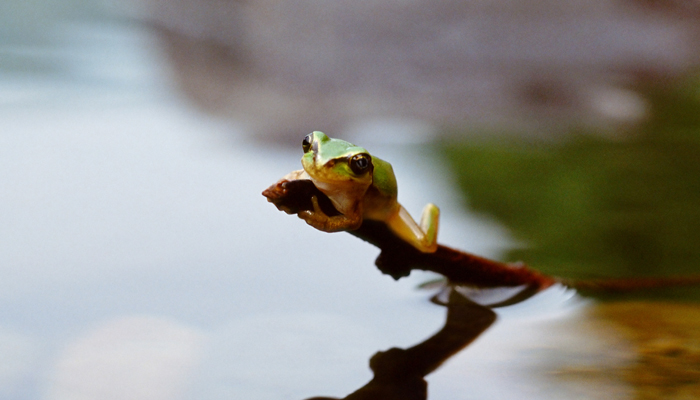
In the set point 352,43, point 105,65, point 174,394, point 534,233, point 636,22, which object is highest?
point 636,22

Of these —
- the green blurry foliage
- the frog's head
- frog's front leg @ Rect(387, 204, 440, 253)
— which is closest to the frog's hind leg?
frog's front leg @ Rect(387, 204, 440, 253)

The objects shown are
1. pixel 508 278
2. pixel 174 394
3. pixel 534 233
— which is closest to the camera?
pixel 174 394

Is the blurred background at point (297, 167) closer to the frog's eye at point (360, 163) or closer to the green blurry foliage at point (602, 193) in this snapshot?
the green blurry foliage at point (602, 193)

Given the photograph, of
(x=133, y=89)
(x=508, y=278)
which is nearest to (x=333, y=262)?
(x=508, y=278)

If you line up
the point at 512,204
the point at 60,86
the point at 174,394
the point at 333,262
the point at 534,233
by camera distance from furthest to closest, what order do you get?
the point at 60,86 → the point at 512,204 → the point at 534,233 → the point at 333,262 → the point at 174,394

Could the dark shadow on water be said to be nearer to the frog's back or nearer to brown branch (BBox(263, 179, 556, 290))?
brown branch (BBox(263, 179, 556, 290))

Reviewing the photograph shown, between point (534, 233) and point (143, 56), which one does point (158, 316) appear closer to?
point (534, 233)

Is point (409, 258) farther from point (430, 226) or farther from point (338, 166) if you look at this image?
point (338, 166)

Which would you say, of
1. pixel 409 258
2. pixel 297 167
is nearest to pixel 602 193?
pixel 297 167
